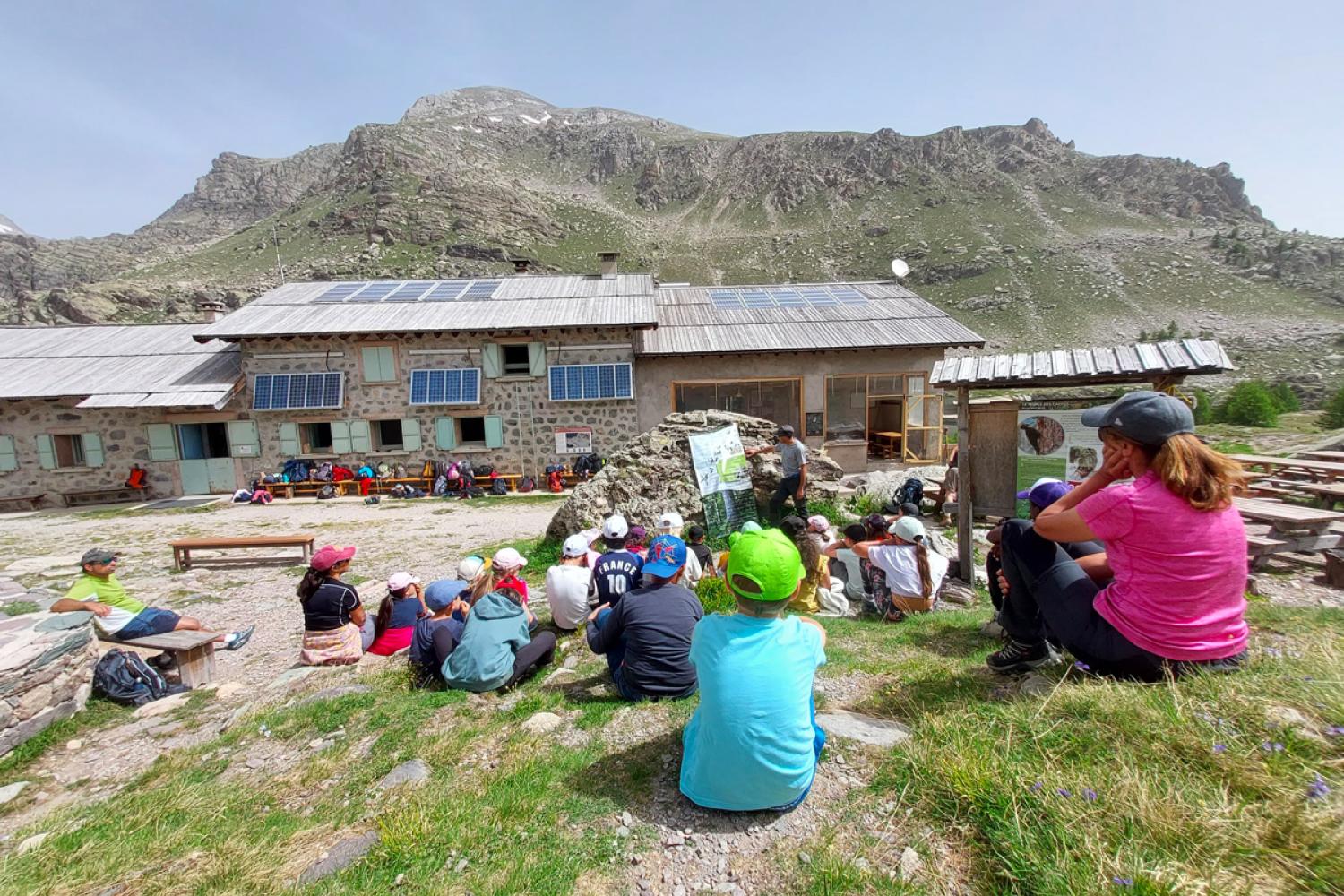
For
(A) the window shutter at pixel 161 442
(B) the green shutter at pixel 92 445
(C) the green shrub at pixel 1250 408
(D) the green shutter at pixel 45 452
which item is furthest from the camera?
(C) the green shrub at pixel 1250 408

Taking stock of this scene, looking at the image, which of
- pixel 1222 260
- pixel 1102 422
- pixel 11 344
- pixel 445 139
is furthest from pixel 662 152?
pixel 1102 422

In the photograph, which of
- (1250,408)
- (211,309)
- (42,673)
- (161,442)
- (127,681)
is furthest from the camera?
(1250,408)

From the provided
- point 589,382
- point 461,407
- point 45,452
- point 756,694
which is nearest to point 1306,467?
point 756,694

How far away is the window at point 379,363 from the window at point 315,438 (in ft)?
6.51

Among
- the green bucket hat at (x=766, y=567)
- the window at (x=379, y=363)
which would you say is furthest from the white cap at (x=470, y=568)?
the window at (x=379, y=363)

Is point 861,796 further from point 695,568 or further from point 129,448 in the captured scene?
point 129,448

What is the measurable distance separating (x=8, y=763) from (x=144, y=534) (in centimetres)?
1025

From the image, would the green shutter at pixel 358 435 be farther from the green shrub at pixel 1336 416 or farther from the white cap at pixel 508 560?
the green shrub at pixel 1336 416

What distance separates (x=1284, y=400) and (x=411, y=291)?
1433 inches

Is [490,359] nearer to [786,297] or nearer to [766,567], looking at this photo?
[786,297]

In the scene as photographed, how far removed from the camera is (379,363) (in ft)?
52.0

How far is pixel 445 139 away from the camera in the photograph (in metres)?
83.8

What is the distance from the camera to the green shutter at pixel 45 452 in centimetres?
1511

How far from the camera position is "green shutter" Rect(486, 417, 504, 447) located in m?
15.9
